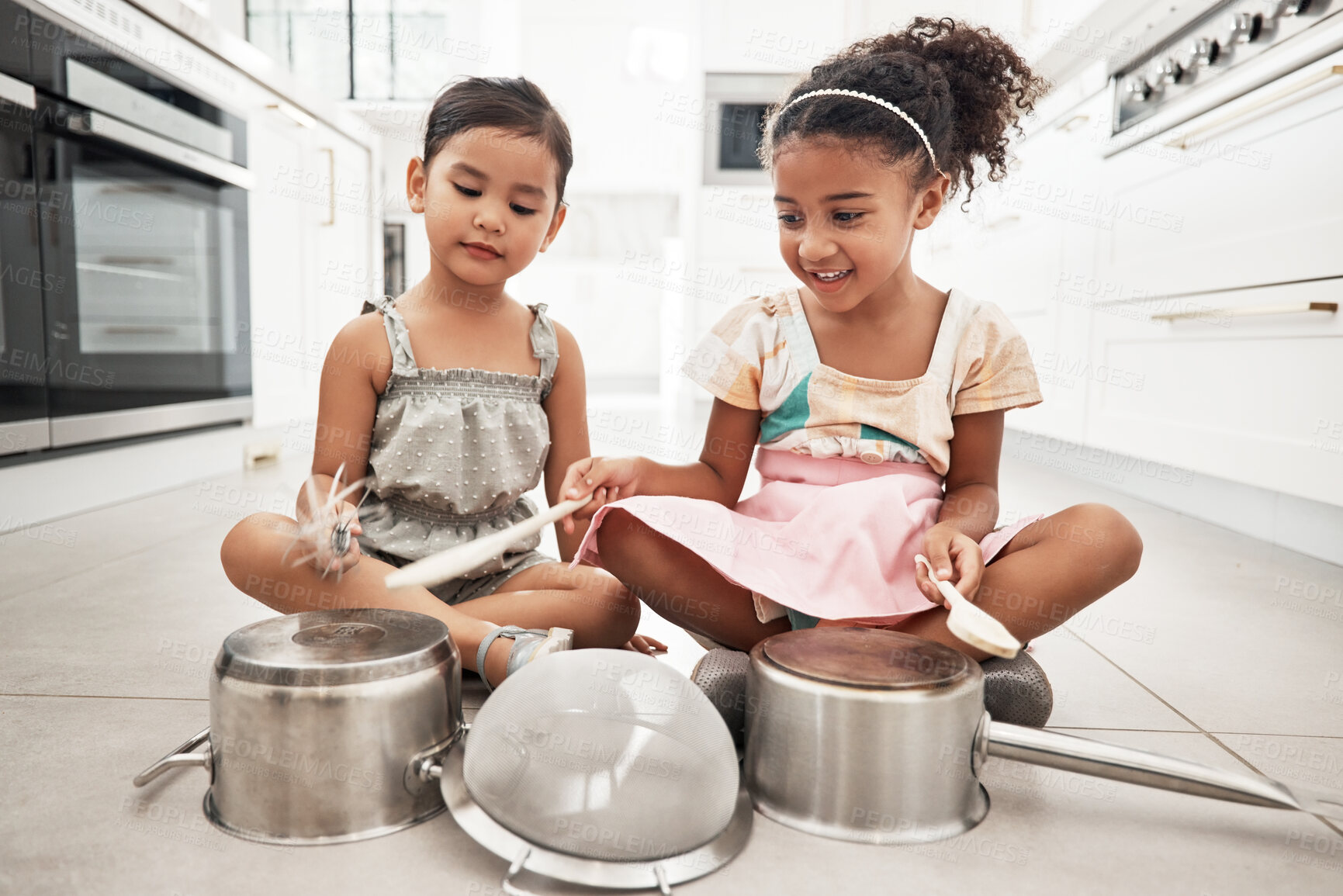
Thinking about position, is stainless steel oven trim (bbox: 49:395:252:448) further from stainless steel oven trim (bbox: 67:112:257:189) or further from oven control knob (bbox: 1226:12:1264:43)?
oven control knob (bbox: 1226:12:1264:43)

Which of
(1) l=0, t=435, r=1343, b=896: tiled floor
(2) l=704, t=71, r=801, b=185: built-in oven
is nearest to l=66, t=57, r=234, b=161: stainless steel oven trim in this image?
(1) l=0, t=435, r=1343, b=896: tiled floor

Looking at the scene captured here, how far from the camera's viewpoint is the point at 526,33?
4.48 metres

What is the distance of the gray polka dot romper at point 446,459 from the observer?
2.86ft

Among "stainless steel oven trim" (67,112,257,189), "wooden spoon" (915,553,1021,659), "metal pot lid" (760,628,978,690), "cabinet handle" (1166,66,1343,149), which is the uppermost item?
"cabinet handle" (1166,66,1343,149)

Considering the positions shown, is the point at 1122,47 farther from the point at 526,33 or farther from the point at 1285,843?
the point at 526,33

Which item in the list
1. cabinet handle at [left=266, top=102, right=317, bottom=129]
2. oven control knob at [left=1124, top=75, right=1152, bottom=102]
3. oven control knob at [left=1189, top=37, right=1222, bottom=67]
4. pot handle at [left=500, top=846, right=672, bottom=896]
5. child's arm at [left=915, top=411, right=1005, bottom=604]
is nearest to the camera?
pot handle at [left=500, top=846, right=672, bottom=896]

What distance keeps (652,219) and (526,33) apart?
3.50 feet

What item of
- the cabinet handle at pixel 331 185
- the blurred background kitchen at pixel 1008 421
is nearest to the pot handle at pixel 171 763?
the blurred background kitchen at pixel 1008 421

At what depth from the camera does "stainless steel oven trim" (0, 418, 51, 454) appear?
129 centimetres

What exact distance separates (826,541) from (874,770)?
260mm

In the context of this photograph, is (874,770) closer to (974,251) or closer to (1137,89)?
(1137,89)

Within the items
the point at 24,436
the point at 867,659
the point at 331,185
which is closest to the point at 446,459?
the point at 867,659

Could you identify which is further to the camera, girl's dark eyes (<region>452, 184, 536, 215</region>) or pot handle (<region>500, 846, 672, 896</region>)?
girl's dark eyes (<region>452, 184, 536, 215</region>)

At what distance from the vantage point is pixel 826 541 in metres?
0.78
